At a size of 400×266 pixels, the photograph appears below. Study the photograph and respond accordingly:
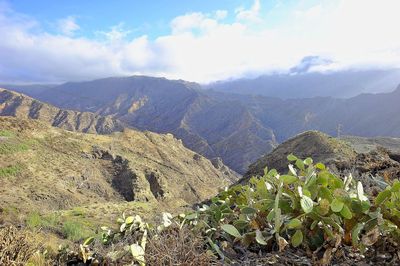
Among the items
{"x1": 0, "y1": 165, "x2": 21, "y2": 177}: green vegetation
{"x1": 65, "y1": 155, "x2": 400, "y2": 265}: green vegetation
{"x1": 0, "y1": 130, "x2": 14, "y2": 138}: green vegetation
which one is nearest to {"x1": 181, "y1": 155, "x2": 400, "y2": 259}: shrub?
{"x1": 65, "y1": 155, "x2": 400, "y2": 265}: green vegetation

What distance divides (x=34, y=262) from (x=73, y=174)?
5642cm

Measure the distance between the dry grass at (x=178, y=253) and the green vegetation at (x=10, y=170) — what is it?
1936 inches

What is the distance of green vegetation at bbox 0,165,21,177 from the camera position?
47531 millimetres

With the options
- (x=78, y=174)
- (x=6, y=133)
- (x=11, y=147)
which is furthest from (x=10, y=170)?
(x=78, y=174)

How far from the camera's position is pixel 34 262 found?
9.76 ft

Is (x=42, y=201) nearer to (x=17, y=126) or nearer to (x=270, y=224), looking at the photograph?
(x=17, y=126)

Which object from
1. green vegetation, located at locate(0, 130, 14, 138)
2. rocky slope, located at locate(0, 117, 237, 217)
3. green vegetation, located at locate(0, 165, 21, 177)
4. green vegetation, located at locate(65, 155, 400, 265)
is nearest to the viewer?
green vegetation, located at locate(65, 155, 400, 265)

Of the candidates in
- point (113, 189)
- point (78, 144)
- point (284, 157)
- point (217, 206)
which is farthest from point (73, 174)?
point (217, 206)

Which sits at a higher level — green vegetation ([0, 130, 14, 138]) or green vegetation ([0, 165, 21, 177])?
green vegetation ([0, 130, 14, 138])

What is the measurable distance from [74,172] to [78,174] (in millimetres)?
622

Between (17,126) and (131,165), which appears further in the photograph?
(131,165)

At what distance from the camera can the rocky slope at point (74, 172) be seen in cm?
A: 4706

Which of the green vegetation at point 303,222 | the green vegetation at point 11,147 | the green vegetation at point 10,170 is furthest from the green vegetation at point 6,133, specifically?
the green vegetation at point 303,222

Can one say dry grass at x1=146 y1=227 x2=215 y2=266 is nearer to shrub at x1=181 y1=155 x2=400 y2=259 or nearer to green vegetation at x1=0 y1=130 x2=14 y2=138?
shrub at x1=181 y1=155 x2=400 y2=259
